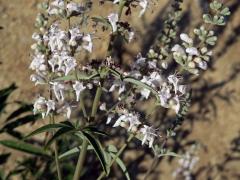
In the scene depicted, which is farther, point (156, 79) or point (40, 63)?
point (40, 63)

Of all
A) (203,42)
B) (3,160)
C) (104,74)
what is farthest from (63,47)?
(3,160)

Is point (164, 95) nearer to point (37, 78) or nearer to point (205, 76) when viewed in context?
point (37, 78)

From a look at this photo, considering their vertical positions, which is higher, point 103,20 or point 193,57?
point 103,20

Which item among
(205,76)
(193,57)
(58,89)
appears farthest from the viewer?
(205,76)

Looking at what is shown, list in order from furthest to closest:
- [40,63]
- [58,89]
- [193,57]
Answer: [40,63] → [58,89] → [193,57]

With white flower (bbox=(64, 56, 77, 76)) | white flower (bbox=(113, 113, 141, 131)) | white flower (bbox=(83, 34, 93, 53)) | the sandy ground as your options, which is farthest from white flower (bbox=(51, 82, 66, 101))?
the sandy ground

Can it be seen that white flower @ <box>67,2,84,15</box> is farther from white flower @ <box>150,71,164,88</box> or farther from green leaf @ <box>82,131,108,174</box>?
green leaf @ <box>82,131,108,174</box>

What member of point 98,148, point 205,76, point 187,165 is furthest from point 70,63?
point 205,76

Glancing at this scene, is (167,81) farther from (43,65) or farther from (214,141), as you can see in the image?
(214,141)
